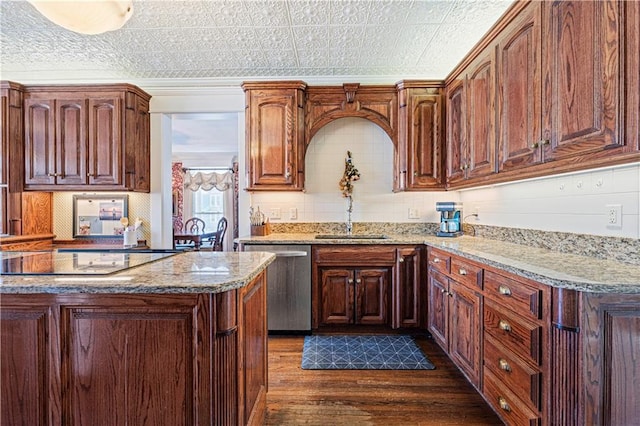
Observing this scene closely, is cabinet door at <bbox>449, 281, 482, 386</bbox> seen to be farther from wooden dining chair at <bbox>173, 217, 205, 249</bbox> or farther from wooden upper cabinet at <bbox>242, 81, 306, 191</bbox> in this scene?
wooden dining chair at <bbox>173, 217, 205, 249</bbox>

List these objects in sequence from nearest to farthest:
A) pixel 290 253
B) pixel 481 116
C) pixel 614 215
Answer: pixel 614 215 < pixel 481 116 < pixel 290 253

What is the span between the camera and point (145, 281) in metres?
1.20

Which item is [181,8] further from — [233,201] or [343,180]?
[233,201]

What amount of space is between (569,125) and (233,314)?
5.68 ft

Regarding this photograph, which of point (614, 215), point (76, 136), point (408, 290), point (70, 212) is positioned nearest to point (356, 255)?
point (408, 290)

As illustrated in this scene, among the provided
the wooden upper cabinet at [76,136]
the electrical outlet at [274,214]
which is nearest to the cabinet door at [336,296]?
the electrical outlet at [274,214]

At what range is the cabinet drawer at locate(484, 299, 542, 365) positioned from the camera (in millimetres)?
1388

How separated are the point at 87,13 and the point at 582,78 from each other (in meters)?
2.22

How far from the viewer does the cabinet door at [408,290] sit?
295 cm

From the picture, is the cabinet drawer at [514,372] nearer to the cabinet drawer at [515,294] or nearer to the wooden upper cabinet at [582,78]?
the cabinet drawer at [515,294]

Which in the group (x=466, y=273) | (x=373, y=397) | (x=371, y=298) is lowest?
(x=373, y=397)

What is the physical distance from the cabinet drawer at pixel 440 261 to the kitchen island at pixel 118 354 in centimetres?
172

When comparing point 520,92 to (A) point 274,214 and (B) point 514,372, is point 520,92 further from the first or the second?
(A) point 274,214

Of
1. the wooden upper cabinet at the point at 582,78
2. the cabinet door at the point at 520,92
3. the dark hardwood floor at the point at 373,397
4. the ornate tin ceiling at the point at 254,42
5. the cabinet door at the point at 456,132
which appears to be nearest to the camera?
the wooden upper cabinet at the point at 582,78
